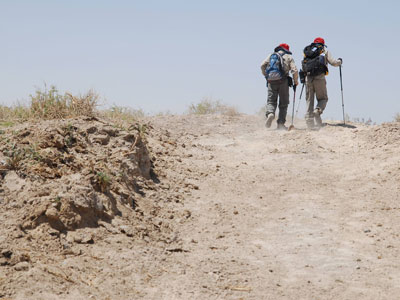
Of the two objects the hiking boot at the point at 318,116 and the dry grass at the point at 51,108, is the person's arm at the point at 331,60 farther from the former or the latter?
the dry grass at the point at 51,108

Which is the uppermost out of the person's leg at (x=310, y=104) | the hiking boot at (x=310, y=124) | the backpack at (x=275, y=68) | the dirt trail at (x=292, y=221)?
the backpack at (x=275, y=68)

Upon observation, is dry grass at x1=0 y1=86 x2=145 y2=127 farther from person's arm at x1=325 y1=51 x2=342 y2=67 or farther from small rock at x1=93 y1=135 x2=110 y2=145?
person's arm at x1=325 y1=51 x2=342 y2=67

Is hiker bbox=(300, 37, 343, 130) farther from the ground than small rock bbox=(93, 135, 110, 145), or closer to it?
farther from the ground

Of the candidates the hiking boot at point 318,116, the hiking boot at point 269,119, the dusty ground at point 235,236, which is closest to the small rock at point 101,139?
the dusty ground at point 235,236

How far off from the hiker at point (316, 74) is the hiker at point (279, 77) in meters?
0.36

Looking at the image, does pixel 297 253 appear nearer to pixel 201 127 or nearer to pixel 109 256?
pixel 109 256

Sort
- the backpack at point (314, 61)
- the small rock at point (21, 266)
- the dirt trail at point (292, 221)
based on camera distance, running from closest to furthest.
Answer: the small rock at point (21, 266), the dirt trail at point (292, 221), the backpack at point (314, 61)

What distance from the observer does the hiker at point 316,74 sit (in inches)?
456

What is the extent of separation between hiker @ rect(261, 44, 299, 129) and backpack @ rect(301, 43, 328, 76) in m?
0.31

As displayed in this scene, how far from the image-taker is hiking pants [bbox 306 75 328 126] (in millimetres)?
11812

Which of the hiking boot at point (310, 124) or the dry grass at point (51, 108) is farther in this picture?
the hiking boot at point (310, 124)

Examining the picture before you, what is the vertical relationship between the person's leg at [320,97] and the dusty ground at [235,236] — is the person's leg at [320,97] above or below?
above

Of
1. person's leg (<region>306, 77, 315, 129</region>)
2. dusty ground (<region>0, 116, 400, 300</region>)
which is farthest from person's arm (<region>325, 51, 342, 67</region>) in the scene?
dusty ground (<region>0, 116, 400, 300</region>)

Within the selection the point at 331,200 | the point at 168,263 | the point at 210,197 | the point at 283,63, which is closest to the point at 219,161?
the point at 210,197
